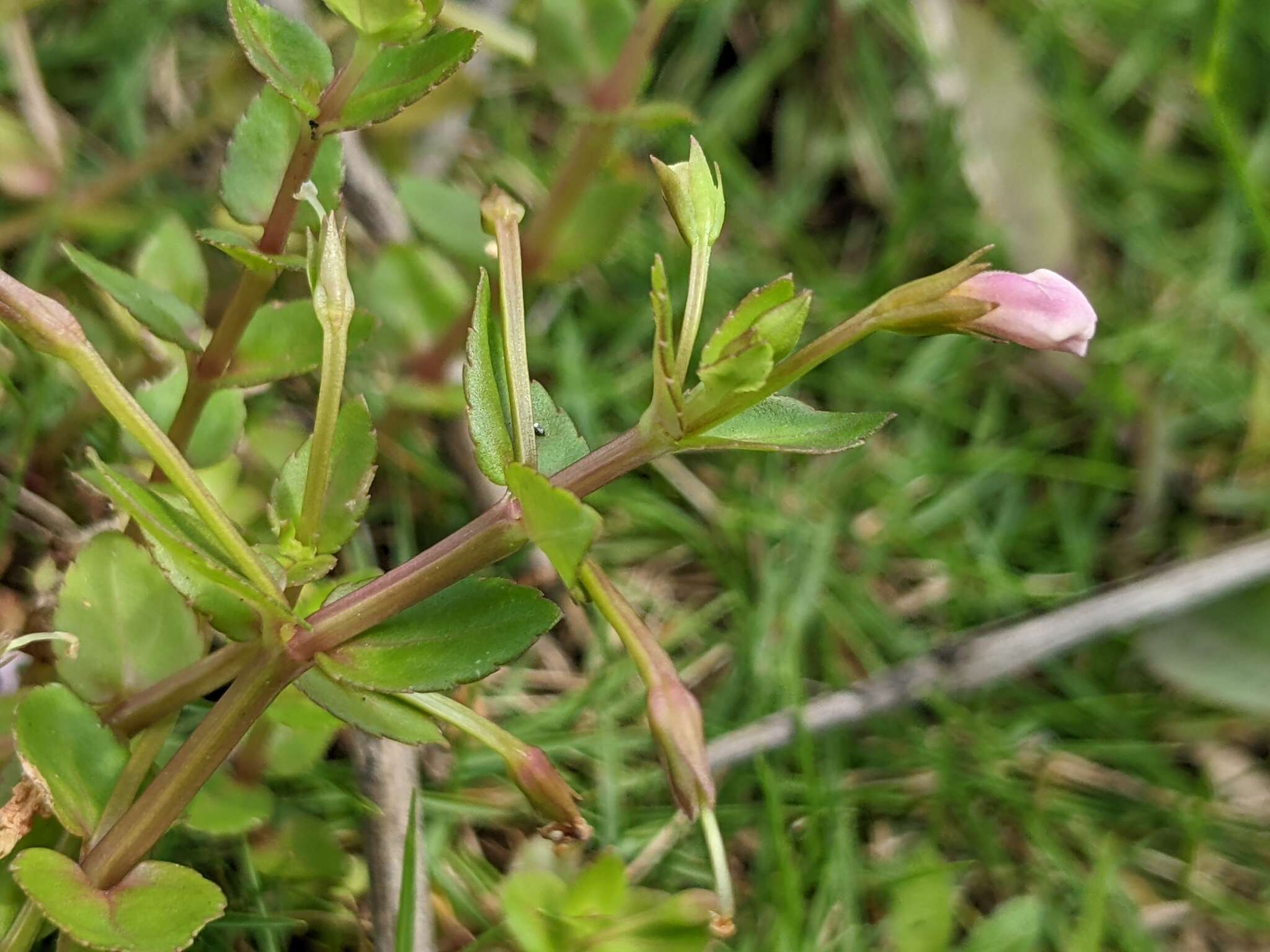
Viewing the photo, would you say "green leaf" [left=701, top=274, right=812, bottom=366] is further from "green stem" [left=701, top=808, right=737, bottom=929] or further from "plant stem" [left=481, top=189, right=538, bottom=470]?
"green stem" [left=701, top=808, right=737, bottom=929]

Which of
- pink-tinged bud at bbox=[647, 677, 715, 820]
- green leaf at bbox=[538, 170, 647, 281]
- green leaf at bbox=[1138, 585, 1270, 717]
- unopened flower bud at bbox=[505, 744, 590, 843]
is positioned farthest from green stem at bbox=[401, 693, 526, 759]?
green leaf at bbox=[1138, 585, 1270, 717]

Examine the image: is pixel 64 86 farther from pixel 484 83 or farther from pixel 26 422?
pixel 26 422

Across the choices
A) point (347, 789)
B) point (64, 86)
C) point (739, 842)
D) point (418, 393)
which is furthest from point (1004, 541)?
point (64, 86)

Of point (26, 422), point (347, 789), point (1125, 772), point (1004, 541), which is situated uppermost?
point (26, 422)

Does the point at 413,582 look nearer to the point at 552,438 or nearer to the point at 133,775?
the point at 552,438

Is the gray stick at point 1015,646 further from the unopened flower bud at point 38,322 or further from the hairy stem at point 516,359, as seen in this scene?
the unopened flower bud at point 38,322

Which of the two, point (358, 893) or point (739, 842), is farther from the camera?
point (739, 842)

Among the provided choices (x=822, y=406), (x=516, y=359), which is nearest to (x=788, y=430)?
(x=516, y=359)
